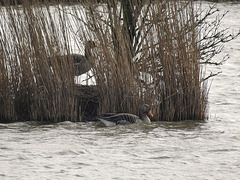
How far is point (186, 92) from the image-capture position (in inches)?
264

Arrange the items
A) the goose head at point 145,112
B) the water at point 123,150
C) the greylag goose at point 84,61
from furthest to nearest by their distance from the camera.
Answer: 1. the goose head at point 145,112
2. the greylag goose at point 84,61
3. the water at point 123,150

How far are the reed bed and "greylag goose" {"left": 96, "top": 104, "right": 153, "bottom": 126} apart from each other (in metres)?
0.26

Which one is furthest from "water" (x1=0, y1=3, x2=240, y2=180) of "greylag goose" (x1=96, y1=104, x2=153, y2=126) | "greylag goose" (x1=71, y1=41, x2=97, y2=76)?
"greylag goose" (x1=71, y1=41, x2=97, y2=76)

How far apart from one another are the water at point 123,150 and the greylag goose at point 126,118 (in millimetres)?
106

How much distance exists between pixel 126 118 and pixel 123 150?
101cm

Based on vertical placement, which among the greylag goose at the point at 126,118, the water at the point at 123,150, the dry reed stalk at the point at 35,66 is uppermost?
the dry reed stalk at the point at 35,66

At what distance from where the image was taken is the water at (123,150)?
185 inches

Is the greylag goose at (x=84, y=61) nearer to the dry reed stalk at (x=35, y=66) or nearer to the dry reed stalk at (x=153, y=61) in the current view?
the dry reed stalk at (x=153, y=61)

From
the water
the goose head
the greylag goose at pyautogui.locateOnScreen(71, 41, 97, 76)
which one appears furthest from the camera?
the goose head

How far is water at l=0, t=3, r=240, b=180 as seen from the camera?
4.70 meters

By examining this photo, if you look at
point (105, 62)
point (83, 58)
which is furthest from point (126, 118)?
point (83, 58)

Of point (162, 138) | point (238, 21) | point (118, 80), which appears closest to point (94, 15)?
point (118, 80)

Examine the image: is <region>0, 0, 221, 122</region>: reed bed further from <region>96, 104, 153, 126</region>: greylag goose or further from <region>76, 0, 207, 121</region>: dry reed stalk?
<region>96, 104, 153, 126</region>: greylag goose

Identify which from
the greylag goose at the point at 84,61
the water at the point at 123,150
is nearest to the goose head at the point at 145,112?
the water at the point at 123,150
